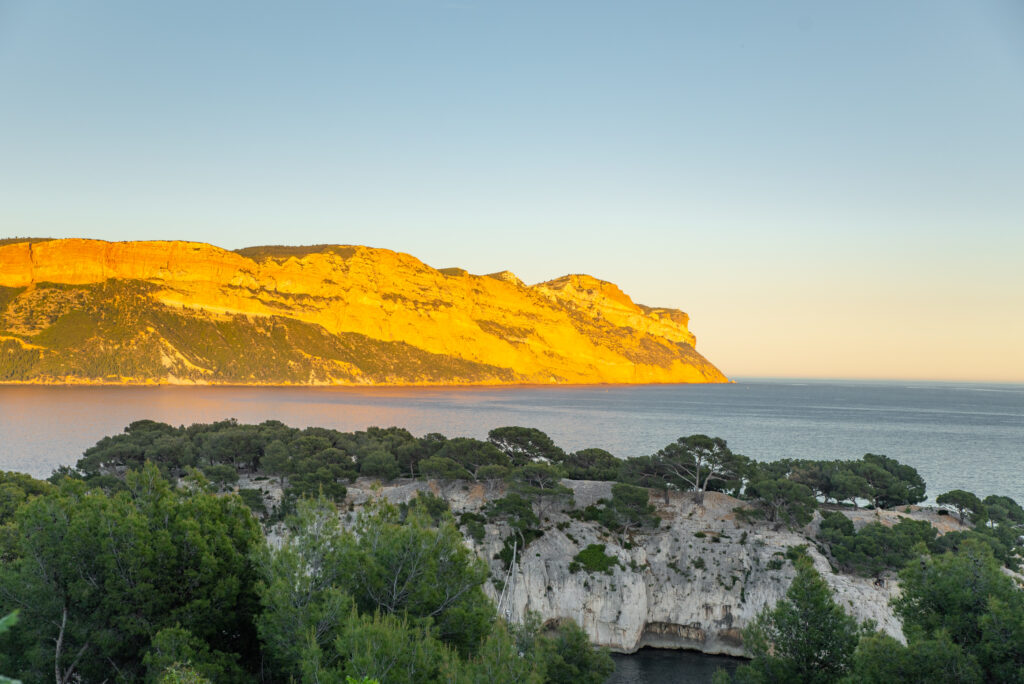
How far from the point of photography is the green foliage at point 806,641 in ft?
58.5

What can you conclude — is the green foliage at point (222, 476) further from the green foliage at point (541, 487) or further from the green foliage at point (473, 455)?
the green foliage at point (541, 487)

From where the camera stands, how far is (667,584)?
3403cm

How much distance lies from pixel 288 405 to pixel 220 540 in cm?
12137

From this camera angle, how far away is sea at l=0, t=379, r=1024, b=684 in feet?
213

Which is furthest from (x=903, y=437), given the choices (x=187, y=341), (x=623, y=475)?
(x=187, y=341)

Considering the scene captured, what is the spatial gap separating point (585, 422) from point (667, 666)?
8279 cm

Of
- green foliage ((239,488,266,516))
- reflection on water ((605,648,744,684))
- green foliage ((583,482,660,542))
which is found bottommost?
reflection on water ((605,648,744,684))

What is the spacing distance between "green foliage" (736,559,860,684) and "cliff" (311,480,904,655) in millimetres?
14356

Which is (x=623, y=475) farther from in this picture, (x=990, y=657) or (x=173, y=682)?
(x=173, y=682)

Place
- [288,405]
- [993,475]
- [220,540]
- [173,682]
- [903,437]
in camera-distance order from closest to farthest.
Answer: [173,682] → [220,540] → [993,475] → [903,437] → [288,405]

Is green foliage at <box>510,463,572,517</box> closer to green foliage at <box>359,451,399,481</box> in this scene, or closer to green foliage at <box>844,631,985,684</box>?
green foliage at <box>359,451,399,481</box>

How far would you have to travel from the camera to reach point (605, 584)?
1299 inches

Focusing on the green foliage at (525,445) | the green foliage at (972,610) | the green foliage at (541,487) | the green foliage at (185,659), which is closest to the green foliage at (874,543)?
the green foliage at (541,487)

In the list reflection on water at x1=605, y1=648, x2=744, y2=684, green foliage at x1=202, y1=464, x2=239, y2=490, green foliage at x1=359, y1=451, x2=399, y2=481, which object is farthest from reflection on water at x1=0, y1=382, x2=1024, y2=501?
reflection on water at x1=605, y1=648, x2=744, y2=684
